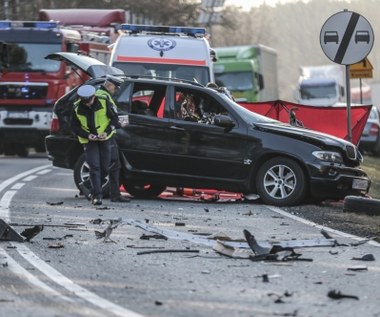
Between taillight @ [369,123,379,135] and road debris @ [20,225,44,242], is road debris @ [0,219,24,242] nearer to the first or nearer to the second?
road debris @ [20,225,44,242]

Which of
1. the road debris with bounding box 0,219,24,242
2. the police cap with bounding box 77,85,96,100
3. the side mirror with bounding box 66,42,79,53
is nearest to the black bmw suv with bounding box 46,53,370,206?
the police cap with bounding box 77,85,96,100

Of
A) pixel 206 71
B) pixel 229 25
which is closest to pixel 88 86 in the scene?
pixel 206 71

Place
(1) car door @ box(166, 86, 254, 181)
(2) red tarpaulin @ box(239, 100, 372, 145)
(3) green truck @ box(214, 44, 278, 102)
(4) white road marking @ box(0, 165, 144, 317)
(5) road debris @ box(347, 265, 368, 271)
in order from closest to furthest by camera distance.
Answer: (4) white road marking @ box(0, 165, 144, 317) < (5) road debris @ box(347, 265, 368, 271) < (1) car door @ box(166, 86, 254, 181) < (2) red tarpaulin @ box(239, 100, 372, 145) < (3) green truck @ box(214, 44, 278, 102)

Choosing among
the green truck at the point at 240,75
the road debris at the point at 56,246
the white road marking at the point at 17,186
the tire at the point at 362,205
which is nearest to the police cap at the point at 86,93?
the white road marking at the point at 17,186

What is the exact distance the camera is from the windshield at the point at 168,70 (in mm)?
18750

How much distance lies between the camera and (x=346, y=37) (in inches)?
587

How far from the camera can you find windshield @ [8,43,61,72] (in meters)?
23.8

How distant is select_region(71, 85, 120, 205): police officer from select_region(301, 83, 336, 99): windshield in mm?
35004

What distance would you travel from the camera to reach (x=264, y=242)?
1005cm

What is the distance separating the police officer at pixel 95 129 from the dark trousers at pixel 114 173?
0.11m

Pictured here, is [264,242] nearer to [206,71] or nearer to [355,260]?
[355,260]

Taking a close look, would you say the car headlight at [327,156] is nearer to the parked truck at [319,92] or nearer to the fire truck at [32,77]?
the fire truck at [32,77]

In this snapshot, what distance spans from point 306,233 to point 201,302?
13.0 feet

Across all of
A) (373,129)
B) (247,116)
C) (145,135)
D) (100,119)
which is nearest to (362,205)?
(247,116)
